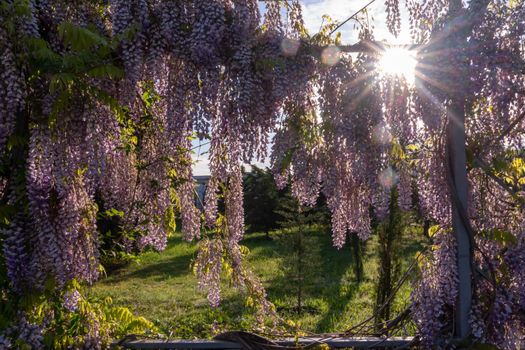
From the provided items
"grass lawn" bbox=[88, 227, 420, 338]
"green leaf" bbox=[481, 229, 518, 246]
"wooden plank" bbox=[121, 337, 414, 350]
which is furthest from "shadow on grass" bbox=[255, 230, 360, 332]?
"green leaf" bbox=[481, 229, 518, 246]

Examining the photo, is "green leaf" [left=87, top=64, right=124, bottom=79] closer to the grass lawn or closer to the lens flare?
the lens flare

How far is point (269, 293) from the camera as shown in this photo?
38.3 ft

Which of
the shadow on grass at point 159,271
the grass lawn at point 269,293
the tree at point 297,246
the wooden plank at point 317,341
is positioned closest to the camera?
the wooden plank at point 317,341

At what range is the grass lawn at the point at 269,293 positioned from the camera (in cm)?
906

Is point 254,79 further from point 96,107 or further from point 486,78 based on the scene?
point 486,78

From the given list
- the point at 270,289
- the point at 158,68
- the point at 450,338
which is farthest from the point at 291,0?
the point at 270,289

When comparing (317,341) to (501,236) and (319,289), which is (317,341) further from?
(319,289)

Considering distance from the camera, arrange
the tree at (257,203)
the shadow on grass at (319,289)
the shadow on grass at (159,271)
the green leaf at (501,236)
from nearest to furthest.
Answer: the green leaf at (501,236)
the shadow on grass at (319,289)
the shadow on grass at (159,271)
the tree at (257,203)

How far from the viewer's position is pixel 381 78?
10.8 ft

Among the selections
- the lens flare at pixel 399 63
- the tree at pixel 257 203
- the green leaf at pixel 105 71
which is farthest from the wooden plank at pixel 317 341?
the tree at pixel 257 203

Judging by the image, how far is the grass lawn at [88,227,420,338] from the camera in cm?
906

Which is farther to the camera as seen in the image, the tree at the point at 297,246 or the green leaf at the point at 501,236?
the tree at the point at 297,246

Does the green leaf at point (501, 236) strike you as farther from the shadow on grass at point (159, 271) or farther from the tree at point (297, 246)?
the shadow on grass at point (159, 271)

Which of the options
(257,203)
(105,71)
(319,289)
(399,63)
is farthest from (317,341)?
(257,203)
